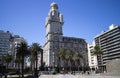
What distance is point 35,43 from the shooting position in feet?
261

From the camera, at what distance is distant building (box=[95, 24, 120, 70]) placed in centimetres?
12181

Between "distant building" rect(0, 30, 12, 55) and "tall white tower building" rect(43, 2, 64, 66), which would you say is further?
"distant building" rect(0, 30, 12, 55)

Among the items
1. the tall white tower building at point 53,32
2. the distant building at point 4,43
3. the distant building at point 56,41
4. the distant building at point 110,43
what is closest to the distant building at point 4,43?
the distant building at point 4,43

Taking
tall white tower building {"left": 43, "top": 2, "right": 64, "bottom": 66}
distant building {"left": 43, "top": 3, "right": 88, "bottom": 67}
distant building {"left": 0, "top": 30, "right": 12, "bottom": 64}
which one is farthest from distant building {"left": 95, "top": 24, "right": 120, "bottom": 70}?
distant building {"left": 0, "top": 30, "right": 12, "bottom": 64}

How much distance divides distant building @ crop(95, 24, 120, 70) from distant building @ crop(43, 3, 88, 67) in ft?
69.2

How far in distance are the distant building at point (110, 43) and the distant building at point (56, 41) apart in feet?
69.2

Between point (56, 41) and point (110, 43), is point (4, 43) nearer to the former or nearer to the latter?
point (56, 41)

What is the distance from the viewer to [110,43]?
13000cm

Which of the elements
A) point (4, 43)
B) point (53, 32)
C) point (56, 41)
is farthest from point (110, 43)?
point (4, 43)

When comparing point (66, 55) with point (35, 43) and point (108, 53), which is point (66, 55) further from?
point (108, 53)

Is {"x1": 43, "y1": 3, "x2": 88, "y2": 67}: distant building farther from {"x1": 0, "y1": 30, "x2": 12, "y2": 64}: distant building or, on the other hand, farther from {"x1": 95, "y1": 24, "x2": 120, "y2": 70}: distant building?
{"x1": 0, "y1": 30, "x2": 12, "y2": 64}: distant building

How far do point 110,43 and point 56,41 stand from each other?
154ft

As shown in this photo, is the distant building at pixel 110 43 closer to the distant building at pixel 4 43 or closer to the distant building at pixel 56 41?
the distant building at pixel 56 41

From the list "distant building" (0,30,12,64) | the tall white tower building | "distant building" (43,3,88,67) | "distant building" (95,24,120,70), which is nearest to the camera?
"distant building" (95,24,120,70)
